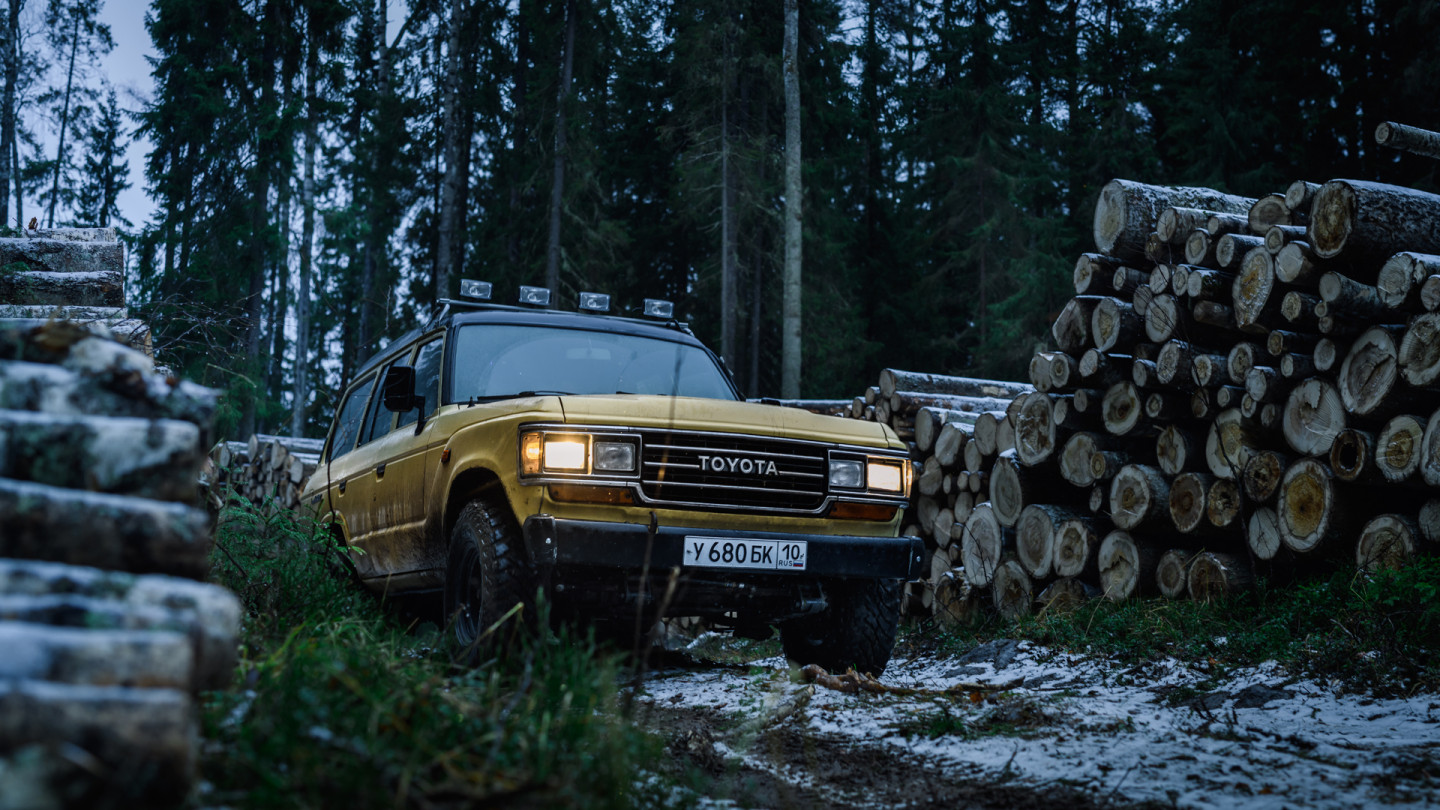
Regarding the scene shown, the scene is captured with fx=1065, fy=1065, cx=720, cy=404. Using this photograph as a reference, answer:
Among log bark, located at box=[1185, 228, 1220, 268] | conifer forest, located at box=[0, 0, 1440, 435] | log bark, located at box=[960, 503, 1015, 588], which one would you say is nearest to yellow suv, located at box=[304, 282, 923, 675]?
log bark, located at box=[960, 503, 1015, 588]

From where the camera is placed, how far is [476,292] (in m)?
6.38

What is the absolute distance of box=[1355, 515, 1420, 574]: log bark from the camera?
5375 millimetres

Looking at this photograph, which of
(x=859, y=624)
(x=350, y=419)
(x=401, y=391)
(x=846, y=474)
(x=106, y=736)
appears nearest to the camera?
(x=106, y=736)

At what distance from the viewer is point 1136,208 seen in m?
7.44

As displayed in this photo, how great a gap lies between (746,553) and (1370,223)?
404cm

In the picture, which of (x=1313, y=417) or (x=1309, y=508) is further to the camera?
(x=1313, y=417)

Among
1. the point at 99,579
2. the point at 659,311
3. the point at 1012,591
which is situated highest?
the point at 659,311

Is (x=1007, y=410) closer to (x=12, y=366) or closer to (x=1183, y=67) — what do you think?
(x=12, y=366)

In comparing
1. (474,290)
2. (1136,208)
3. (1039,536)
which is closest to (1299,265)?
(1136,208)

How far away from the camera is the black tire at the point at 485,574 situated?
14.6 feet

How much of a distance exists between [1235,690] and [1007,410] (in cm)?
377

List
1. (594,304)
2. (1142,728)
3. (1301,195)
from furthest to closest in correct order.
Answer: (594,304), (1301,195), (1142,728)

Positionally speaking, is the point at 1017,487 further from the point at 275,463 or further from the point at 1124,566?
the point at 275,463

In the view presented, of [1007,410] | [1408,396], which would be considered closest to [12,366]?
[1408,396]
